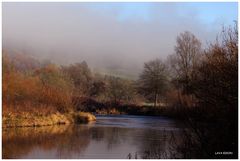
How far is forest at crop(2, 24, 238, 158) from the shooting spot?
9430mm

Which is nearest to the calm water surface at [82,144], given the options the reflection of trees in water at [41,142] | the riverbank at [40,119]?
the reflection of trees in water at [41,142]

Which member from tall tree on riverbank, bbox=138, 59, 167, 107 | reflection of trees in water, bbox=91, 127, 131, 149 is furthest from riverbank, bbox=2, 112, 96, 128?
tall tree on riverbank, bbox=138, 59, 167, 107

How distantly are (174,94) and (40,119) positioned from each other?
40.9 ft

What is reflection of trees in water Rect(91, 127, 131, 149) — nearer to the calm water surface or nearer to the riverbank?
the calm water surface

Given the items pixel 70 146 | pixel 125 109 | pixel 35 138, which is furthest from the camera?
pixel 125 109

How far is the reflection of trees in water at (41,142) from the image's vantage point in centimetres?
1142

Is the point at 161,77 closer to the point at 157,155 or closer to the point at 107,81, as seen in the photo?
the point at 107,81

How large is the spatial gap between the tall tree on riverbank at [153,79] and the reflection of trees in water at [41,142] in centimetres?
2407

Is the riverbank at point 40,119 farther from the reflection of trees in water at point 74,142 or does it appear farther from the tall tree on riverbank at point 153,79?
the tall tree on riverbank at point 153,79

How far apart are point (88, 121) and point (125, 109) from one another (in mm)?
11894

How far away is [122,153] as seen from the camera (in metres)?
11.6

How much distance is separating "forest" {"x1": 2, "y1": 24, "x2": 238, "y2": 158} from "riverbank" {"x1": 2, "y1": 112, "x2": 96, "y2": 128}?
5 cm

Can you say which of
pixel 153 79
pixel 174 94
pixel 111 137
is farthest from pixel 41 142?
pixel 153 79

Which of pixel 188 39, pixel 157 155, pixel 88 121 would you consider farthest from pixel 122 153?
pixel 188 39
